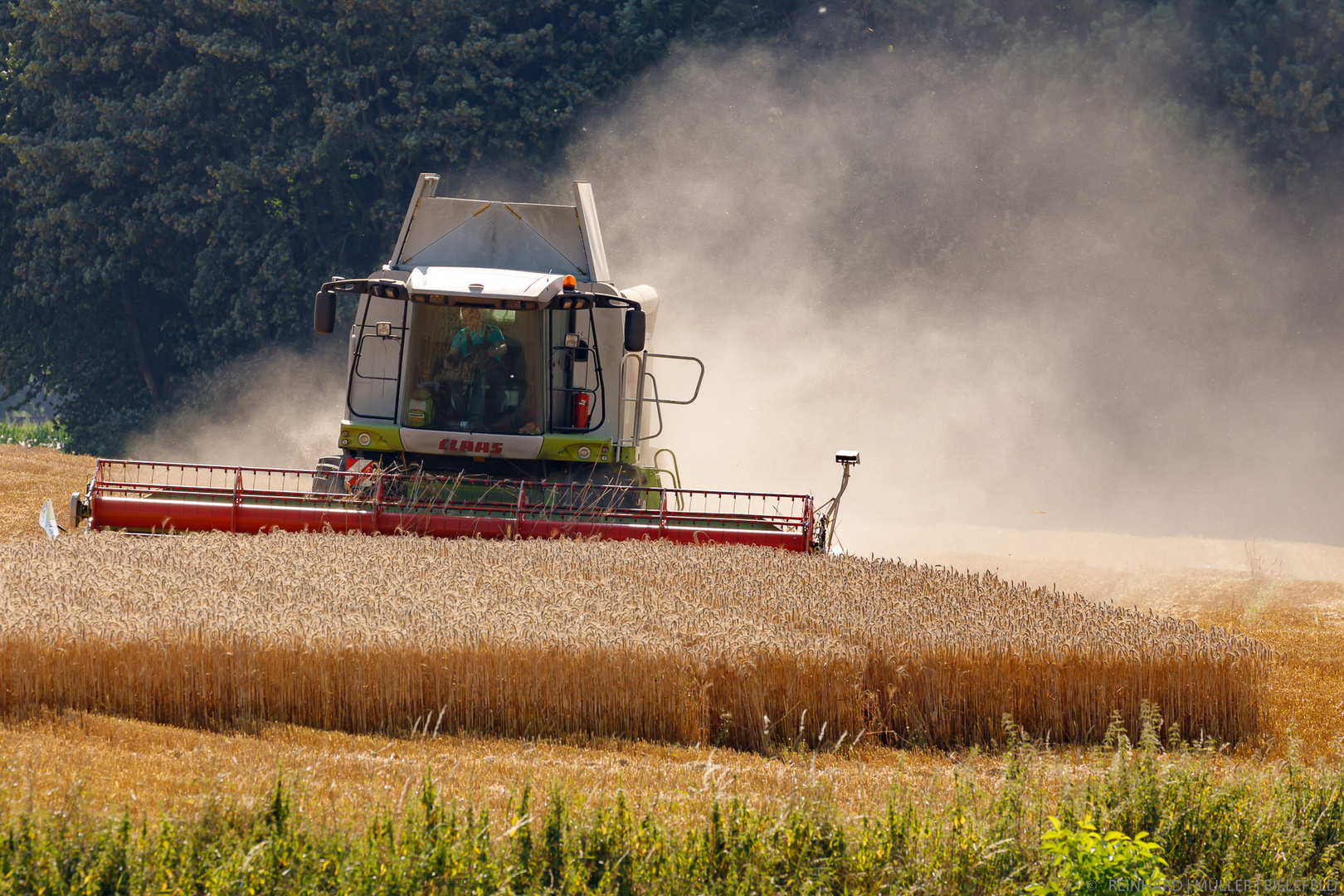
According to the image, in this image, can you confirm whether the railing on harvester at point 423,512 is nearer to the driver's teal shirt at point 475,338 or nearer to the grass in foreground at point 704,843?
the driver's teal shirt at point 475,338

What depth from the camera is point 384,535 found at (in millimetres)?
8922

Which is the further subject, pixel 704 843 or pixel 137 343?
pixel 137 343

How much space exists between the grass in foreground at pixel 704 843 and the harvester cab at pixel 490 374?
5.80 metres

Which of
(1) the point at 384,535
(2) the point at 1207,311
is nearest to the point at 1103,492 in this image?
(2) the point at 1207,311

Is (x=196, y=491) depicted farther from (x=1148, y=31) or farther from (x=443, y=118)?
(x=1148, y=31)

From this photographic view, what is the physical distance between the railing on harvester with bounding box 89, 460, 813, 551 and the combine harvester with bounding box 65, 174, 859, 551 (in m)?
0.01

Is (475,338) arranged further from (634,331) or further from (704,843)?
(704,843)

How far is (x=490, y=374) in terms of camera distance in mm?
10562

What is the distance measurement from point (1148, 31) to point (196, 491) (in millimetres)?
20192

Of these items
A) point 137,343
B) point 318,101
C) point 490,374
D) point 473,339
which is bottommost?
point 490,374

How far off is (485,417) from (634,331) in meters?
1.49

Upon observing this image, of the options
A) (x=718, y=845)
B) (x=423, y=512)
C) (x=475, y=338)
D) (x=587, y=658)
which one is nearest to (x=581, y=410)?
(x=475, y=338)

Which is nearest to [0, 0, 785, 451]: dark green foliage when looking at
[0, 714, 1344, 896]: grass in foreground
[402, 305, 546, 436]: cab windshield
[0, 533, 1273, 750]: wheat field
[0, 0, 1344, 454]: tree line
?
[0, 0, 1344, 454]: tree line

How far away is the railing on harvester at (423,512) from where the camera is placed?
30.5 feet
